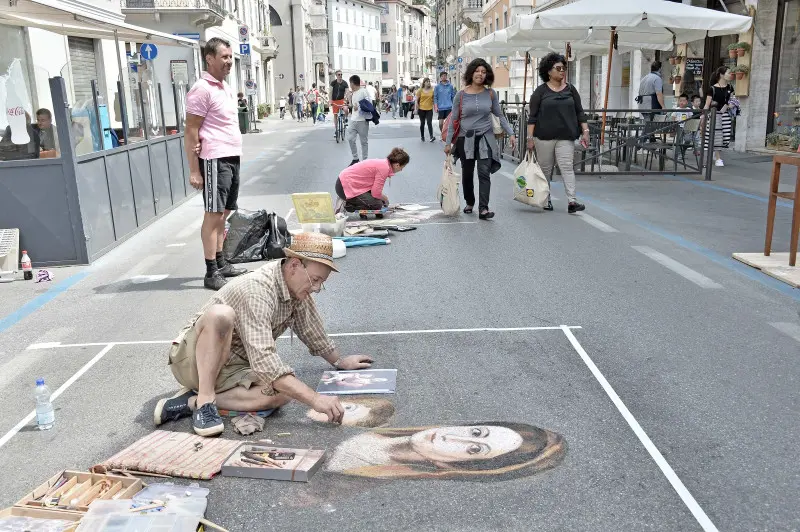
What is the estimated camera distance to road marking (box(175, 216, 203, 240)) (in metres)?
9.47

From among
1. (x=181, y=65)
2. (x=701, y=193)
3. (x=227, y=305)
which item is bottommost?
(x=701, y=193)

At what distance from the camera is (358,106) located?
14602mm

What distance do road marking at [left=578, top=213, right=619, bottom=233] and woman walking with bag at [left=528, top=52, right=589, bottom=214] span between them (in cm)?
26

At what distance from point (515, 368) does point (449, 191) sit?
5.50m

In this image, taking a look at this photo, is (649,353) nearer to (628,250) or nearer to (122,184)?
(628,250)

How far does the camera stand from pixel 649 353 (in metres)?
4.91

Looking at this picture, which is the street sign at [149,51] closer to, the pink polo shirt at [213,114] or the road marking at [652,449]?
the pink polo shirt at [213,114]

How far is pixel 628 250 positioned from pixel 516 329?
9.76 feet

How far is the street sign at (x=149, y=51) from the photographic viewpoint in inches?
519

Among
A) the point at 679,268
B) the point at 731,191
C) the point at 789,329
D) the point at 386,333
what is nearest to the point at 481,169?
the point at 679,268

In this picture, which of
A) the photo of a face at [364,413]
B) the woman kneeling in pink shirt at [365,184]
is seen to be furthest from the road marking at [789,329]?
the woman kneeling in pink shirt at [365,184]

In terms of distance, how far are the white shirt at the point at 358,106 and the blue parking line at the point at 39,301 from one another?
7831mm

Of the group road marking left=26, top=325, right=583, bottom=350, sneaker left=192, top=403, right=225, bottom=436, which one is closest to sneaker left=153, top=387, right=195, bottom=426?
sneaker left=192, top=403, right=225, bottom=436

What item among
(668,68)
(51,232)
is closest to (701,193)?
(51,232)
